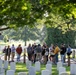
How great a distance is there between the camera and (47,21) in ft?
85.9

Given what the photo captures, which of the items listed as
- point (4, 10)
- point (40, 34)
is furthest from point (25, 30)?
point (4, 10)

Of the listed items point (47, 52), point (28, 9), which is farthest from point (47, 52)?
point (28, 9)

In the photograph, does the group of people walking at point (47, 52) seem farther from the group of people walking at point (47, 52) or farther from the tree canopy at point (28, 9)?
the tree canopy at point (28, 9)

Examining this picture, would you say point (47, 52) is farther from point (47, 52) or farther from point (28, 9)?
point (28, 9)

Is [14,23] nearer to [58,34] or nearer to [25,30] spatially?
[58,34]

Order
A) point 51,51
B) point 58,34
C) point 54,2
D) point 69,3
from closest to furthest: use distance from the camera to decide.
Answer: point 69,3 → point 54,2 → point 51,51 → point 58,34

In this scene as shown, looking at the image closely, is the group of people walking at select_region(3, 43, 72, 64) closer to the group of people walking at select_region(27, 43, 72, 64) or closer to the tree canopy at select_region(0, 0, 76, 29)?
the group of people walking at select_region(27, 43, 72, 64)

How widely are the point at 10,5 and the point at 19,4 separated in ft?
3.06

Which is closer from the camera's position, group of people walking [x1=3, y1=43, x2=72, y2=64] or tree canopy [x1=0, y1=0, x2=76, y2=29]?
tree canopy [x1=0, y1=0, x2=76, y2=29]

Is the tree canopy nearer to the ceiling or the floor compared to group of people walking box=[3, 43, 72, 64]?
nearer to the ceiling

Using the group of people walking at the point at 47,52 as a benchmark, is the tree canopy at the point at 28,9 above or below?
above

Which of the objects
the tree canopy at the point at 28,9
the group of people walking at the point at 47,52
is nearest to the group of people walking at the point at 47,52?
the group of people walking at the point at 47,52

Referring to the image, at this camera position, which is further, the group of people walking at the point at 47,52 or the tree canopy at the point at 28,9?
the group of people walking at the point at 47,52

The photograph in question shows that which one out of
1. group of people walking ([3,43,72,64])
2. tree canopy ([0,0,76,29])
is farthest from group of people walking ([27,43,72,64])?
tree canopy ([0,0,76,29])
